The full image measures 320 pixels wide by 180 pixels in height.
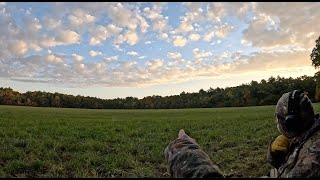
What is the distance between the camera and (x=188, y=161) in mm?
2572

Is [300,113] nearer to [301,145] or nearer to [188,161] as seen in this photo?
[301,145]

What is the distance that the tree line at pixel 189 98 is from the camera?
81.5m

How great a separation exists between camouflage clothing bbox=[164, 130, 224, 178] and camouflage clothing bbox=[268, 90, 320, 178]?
0.92m

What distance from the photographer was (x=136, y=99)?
87.6m

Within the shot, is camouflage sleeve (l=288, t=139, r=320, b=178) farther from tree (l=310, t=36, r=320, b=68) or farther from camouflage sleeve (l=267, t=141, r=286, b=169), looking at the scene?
tree (l=310, t=36, r=320, b=68)

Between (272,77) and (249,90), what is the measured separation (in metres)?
16.2

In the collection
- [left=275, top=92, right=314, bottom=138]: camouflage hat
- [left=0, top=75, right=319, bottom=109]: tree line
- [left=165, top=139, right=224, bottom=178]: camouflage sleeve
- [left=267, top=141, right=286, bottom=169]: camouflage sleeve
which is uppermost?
[left=0, top=75, right=319, bottom=109]: tree line

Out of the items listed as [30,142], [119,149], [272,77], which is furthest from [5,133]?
[272,77]

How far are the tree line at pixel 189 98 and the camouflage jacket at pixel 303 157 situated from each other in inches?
2736

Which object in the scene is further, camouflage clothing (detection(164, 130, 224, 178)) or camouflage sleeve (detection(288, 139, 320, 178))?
camouflage sleeve (detection(288, 139, 320, 178))

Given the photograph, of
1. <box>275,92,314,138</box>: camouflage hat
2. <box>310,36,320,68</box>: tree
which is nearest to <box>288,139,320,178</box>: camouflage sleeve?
<box>275,92,314,138</box>: camouflage hat

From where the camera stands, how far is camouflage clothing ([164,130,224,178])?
2.43 meters

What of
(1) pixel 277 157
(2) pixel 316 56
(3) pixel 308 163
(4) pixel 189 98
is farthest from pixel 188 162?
(4) pixel 189 98

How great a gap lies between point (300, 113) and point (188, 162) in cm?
142
